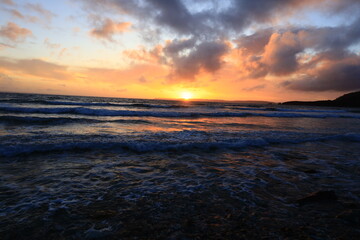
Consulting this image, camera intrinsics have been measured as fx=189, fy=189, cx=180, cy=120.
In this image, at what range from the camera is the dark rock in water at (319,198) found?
12.2ft

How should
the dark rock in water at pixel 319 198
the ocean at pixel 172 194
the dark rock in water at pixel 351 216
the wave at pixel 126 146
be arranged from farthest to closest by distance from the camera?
the wave at pixel 126 146 < the dark rock in water at pixel 319 198 < the dark rock in water at pixel 351 216 < the ocean at pixel 172 194

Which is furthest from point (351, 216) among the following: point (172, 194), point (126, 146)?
point (126, 146)

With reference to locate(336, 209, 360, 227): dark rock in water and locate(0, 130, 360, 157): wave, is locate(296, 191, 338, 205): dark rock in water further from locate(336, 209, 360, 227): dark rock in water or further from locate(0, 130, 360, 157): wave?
locate(0, 130, 360, 157): wave

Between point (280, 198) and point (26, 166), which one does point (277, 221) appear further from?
point (26, 166)

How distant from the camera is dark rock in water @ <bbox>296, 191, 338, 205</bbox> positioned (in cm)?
373

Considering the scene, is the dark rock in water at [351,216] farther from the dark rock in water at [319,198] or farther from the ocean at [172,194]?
the dark rock in water at [319,198]

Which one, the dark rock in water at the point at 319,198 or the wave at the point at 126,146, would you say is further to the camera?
the wave at the point at 126,146

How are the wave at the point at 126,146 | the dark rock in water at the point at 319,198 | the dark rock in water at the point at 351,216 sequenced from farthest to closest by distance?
the wave at the point at 126,146 < the dark rock in water at the point at 319,198 < the dark rock in water at the point at 351,216

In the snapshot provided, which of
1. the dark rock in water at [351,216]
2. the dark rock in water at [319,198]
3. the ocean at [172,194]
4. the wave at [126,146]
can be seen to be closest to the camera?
the ocean at [172,194]

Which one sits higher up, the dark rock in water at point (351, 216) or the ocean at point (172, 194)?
the dark rock in water at point (351, 216)

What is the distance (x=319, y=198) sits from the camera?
3.84 metres

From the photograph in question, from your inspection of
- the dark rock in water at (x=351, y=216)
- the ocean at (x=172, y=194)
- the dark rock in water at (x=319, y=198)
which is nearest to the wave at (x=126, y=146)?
the ocean at (x=172, y=194)

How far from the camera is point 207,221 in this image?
9.84 feet

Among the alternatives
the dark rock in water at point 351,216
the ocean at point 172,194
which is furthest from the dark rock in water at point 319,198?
the dark rock in water at point 351,216
